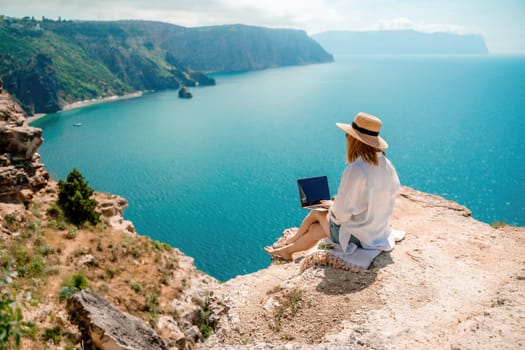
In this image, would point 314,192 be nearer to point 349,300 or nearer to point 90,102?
point 349,300

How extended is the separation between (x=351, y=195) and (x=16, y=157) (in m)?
16.9

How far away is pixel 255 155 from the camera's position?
6094 centimetres

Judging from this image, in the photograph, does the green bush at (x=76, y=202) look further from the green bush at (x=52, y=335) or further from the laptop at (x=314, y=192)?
the laptop at (x=314, y=192)

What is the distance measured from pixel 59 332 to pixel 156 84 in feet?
516

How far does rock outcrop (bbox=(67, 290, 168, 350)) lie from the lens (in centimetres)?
775

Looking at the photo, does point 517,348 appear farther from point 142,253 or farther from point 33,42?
point 33,42

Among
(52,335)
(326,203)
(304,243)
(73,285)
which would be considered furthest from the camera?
(73,285)

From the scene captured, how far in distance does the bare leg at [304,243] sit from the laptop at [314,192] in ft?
2.22

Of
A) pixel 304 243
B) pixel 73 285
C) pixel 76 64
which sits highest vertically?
pixel 76 64

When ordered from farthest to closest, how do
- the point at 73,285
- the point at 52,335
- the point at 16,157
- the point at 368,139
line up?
the point at 16,157 < the point at 73,285 < the point at 52,335 < the point at 368,139

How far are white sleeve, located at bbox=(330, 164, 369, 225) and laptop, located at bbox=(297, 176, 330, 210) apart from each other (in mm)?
1413

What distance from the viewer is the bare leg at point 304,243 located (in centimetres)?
917

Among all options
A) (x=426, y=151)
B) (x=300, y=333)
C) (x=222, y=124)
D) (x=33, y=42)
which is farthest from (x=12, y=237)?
(x=33, y=42)

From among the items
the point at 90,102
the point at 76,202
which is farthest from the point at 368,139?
the point at 90,102
